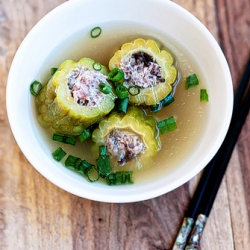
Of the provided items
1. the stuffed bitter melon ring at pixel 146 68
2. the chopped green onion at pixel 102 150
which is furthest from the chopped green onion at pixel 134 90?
the chopped green onion at pixel 102 150

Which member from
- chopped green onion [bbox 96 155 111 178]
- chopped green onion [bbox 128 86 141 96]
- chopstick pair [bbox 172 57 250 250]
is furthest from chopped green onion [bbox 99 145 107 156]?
chopstick pair [bbox 172 57 250 250]

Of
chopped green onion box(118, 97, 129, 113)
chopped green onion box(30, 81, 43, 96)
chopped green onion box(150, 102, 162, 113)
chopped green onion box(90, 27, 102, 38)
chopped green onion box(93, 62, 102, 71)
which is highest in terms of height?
chopped green onion box(90, 27, 102, 38)

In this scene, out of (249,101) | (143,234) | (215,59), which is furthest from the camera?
(249,101)

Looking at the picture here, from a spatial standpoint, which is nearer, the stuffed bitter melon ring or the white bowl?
the white bowl

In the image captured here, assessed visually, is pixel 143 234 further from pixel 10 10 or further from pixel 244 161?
pixel 10 10

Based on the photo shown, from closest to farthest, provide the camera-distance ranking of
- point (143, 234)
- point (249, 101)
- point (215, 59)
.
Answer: point (215, 59)
point (143, 234)
point (249, 101)

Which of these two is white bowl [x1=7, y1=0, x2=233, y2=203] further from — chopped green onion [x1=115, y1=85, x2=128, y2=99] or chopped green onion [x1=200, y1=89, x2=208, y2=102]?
chopped green onion [x1=115, y1=85, x2=128, y2=99]

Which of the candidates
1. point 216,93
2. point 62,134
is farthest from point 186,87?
point 62,134

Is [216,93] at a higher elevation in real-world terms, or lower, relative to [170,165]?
higher
